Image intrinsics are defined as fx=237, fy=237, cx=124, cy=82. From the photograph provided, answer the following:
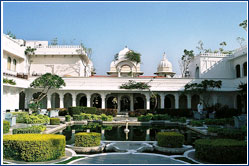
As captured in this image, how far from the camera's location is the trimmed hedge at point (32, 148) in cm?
710

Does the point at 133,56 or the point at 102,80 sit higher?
the point at 133,56

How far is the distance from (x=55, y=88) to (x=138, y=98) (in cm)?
1077

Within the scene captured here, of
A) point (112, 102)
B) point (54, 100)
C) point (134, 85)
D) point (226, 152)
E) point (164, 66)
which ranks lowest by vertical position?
point (226, 152)

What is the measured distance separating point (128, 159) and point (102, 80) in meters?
20.8

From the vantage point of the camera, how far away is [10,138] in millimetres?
7453

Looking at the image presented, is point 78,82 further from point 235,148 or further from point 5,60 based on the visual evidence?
point 235,148

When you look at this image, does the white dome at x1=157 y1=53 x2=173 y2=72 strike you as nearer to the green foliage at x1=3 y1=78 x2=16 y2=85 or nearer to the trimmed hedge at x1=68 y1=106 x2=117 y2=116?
the trimmed hedge at x1=68 y1=106 x2=117 y2=116

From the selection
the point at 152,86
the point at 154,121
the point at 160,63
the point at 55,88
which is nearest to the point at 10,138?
the point at 154,121

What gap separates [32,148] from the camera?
23.2 ft

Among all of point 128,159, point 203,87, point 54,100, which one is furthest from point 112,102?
point 128,159

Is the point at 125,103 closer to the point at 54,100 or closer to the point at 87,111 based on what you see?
the point at 87,111

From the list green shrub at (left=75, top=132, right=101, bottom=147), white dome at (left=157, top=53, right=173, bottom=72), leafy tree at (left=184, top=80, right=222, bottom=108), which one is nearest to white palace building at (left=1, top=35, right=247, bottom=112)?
leafy tree at (left=184, top=80, right=222, bottom=108)

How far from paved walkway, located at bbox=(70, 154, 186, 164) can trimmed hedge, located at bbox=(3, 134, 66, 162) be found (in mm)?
820

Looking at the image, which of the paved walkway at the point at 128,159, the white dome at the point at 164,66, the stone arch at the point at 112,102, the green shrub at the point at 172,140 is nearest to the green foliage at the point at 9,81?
the stone arch at the point at 112,102
